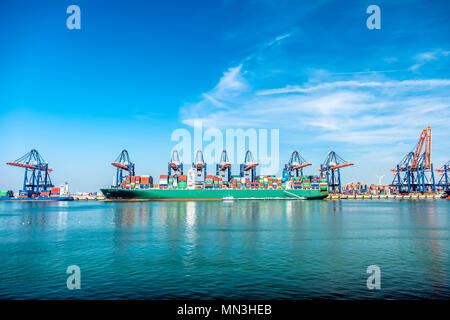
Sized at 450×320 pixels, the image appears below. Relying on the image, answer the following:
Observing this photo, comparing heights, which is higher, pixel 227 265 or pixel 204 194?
pixel 227 265

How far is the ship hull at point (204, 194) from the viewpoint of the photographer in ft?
391

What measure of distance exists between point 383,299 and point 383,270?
18.4 feet

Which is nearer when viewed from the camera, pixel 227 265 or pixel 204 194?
pixel 227 265

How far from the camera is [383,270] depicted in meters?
17.7

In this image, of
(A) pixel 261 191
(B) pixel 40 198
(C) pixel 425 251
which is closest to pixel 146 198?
(A) pixel 261 191

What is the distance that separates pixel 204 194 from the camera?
124 m

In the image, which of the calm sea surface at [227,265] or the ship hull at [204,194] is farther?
the ship hull at [204,194]

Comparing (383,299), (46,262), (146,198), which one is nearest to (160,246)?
(46,262)

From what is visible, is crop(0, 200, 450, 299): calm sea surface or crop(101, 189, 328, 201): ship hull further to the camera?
crop(101, 189, 328, 201): ship hull

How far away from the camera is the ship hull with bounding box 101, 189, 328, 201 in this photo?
119m
